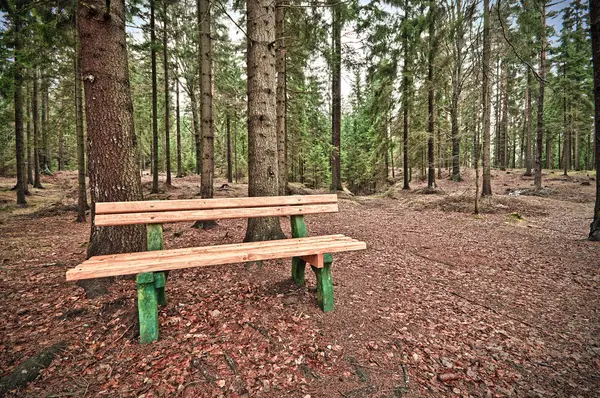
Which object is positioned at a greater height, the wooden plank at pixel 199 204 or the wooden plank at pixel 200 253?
the wooden plank at pixel 199 204

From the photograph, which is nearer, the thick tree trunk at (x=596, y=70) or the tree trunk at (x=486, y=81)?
the thick tree trunk at (x=596, y=70)

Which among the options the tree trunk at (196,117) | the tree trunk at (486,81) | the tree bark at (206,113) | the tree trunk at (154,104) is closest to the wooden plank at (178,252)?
the tree bark at (206,113)

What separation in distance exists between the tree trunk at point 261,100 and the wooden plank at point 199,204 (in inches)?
40.1

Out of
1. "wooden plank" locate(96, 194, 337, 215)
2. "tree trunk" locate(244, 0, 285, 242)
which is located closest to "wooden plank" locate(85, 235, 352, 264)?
"wooden plank" locate(96, 194, 337, 215)

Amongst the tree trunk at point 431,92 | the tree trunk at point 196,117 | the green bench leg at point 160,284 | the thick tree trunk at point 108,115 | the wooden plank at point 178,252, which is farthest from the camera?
the tree trunk at point 196,117

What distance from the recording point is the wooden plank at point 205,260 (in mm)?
2115

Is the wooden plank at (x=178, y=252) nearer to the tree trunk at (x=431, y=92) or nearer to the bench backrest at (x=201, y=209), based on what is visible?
the bench backrest at (x=201, y=209)

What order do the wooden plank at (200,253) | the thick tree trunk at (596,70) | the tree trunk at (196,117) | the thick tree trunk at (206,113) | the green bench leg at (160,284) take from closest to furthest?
the wooden plank at (200,253), the green bench leg at (160,284), the thick tree trunk at (596,70), the thick tree trunk at (206,113), the tree trunk at (196,117)

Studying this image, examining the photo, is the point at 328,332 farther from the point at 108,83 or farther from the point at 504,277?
the point at 108,83

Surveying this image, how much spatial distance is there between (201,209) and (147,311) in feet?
3.58

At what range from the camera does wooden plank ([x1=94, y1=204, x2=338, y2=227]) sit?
254 centimetres

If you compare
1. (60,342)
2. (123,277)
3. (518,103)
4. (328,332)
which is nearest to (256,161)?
(123,277)

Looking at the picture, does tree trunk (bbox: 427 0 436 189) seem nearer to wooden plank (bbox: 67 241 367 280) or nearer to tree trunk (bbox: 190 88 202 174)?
tree trunk (bbox: 190 88 202 174)

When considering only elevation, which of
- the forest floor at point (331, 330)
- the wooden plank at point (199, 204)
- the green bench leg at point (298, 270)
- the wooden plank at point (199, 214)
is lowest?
the forest floor at point (331, 330)
